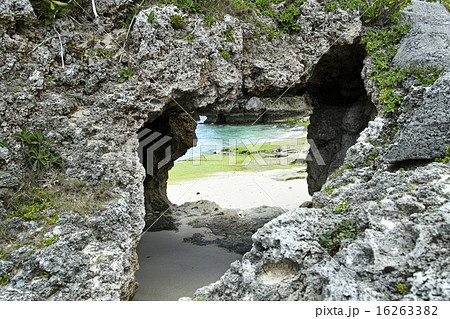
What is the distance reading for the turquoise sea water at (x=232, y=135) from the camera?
3544 cm

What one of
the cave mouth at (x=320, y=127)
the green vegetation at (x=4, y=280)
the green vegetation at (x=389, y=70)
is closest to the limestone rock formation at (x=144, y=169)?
the green vegetation at (x=4, y=280)

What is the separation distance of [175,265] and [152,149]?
177 inches

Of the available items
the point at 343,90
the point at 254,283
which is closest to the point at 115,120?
the point at 254,283

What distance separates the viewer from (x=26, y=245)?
4.85m

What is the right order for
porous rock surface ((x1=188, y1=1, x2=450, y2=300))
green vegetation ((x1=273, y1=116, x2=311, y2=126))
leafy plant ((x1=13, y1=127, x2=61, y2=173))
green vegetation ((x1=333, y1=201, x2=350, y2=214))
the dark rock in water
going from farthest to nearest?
green vegetation ((x1=273, y1=116, x2=311, y2=126))
the dark rock in water
leafy plant ((x1=13, y1=127, x2=61, y2=173))
green vegetation ((x1=333, y1=201, x2=350, y2=214))
porous rock surface ((x1=188, y1=1, x2=450, y2=300))

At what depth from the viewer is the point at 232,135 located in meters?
40.2

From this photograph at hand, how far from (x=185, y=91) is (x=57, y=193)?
10.6 ft

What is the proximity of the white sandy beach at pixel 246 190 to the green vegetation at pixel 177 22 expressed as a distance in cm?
974

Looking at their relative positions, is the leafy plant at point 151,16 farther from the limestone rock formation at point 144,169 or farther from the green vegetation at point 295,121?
the green vegetation at point 295,121

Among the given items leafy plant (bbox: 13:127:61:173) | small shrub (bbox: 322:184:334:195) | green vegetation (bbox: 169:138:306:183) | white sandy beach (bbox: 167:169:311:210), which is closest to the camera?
leafy plant (bbox: 13:127:61:173)

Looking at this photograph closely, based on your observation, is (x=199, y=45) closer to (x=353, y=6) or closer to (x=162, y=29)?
(x=162, y=29)

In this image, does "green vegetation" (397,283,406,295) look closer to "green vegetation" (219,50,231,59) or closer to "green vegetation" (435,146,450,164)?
"green vegetation" (435,146,450,164)

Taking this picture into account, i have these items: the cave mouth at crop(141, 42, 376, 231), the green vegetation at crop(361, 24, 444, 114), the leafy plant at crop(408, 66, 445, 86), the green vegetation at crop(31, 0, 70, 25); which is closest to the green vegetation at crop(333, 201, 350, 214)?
the green vegetation at crop(361, 24, 444, 114)

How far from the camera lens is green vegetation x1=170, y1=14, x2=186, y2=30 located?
667 cm
